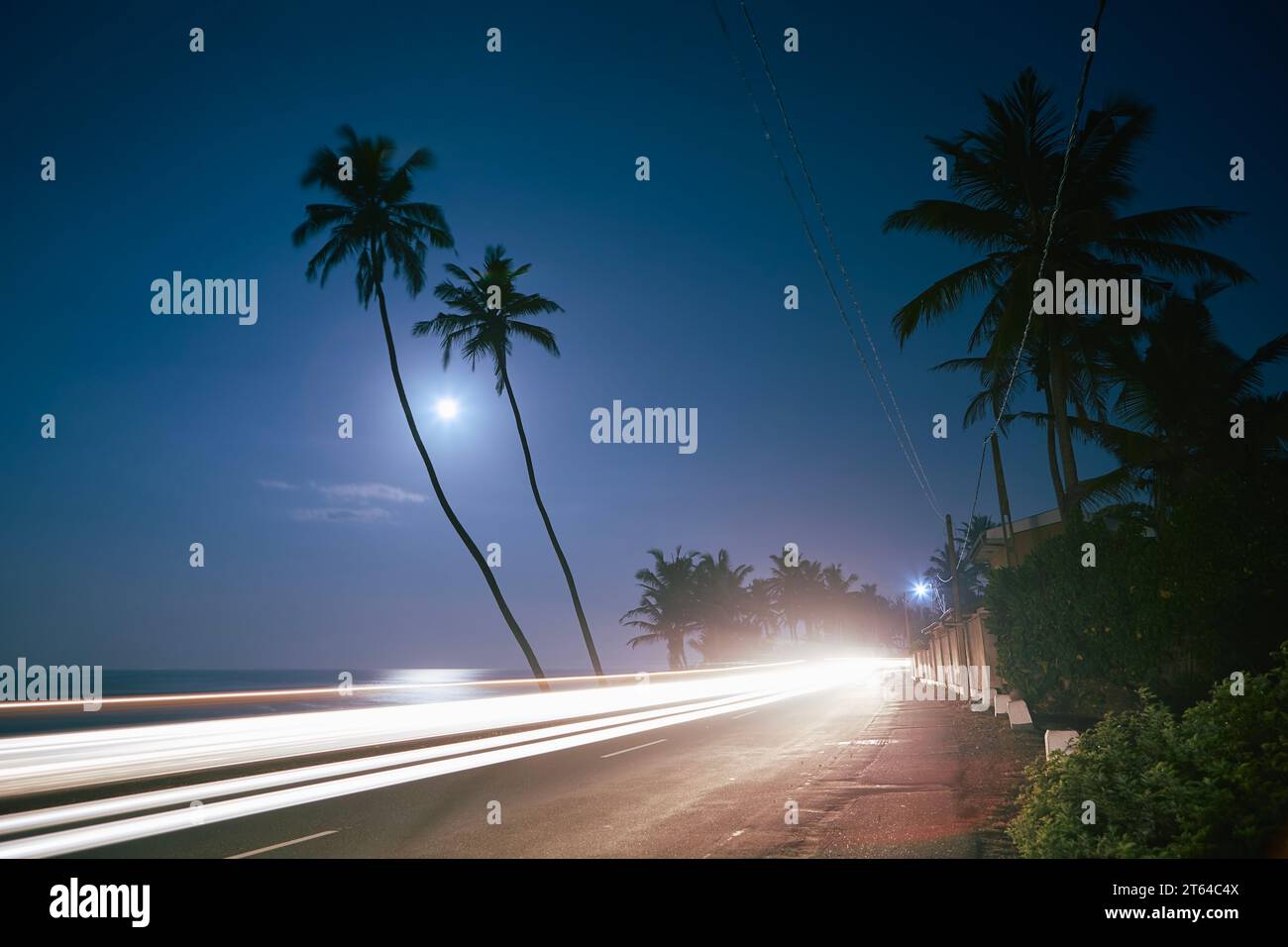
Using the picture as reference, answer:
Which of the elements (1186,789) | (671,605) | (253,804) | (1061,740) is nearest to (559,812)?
(253,804)

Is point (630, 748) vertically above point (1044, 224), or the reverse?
point (1044, 224)

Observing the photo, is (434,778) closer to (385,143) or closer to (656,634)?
(385,143)

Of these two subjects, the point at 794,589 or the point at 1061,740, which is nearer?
the point at 1061,740

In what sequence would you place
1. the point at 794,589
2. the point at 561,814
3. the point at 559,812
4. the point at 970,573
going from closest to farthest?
the point at 561,814
the point at 559,812
the point at 970,573
the point at 794,589

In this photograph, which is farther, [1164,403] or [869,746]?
[1164,403]

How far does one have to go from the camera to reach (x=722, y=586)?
84188 mm

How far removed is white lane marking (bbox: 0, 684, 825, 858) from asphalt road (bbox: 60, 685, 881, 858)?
0.28 m

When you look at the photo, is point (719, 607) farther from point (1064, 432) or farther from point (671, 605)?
point (1064, 432)

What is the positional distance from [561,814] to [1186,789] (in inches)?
249

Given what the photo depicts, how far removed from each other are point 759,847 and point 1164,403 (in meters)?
23.3

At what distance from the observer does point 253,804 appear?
10.1 metres

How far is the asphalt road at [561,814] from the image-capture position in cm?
751

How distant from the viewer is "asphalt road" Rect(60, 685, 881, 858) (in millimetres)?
7512
